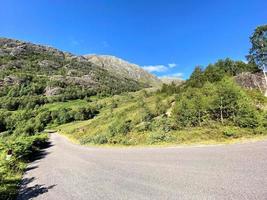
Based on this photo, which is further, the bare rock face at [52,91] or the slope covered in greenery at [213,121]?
the bare rock face at [52,91]

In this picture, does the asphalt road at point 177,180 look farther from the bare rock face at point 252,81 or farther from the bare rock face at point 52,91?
the bare rock face at point 52,91

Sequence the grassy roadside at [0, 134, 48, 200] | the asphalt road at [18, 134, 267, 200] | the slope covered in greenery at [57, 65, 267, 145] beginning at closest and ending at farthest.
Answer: the asphalt road at [18, 134, 267, 200] < the grassy roadside at [0, 134, 48, 200] < the slope covered in greenery at [57, 65, 267, 145]

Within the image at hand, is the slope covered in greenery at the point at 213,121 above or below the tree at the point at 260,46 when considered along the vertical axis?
below

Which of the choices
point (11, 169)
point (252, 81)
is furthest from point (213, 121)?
point (252, 81)

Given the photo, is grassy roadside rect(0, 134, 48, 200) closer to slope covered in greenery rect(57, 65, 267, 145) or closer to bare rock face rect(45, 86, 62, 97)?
slope covered in greenery rect(57, 65, 267, 145)

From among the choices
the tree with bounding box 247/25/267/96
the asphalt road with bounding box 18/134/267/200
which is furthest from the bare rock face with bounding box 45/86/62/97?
the asphalt road with bounding box 18/134/267/200

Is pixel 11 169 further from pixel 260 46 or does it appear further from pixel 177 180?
pixel 260 46

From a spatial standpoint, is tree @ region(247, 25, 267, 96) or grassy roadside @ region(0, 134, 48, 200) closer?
grassy roadside @ region(0, 134, 48, 200)

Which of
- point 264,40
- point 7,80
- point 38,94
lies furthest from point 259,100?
point 7,80

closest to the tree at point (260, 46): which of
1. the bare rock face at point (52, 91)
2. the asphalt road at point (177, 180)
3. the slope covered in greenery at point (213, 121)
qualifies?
the slope covered in greenery at point (213, 121)

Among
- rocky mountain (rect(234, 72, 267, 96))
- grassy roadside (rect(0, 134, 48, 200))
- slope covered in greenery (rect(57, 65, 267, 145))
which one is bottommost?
grassy roadside (rect(0, 134, 48, 200))

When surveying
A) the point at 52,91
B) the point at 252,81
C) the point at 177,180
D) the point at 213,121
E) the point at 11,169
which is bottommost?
the point at 11,169

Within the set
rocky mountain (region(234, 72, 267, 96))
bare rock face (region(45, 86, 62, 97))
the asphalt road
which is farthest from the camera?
bare rock face (region(45, 86, 62, 97))

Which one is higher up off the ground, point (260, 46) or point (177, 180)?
point (260, 46)
